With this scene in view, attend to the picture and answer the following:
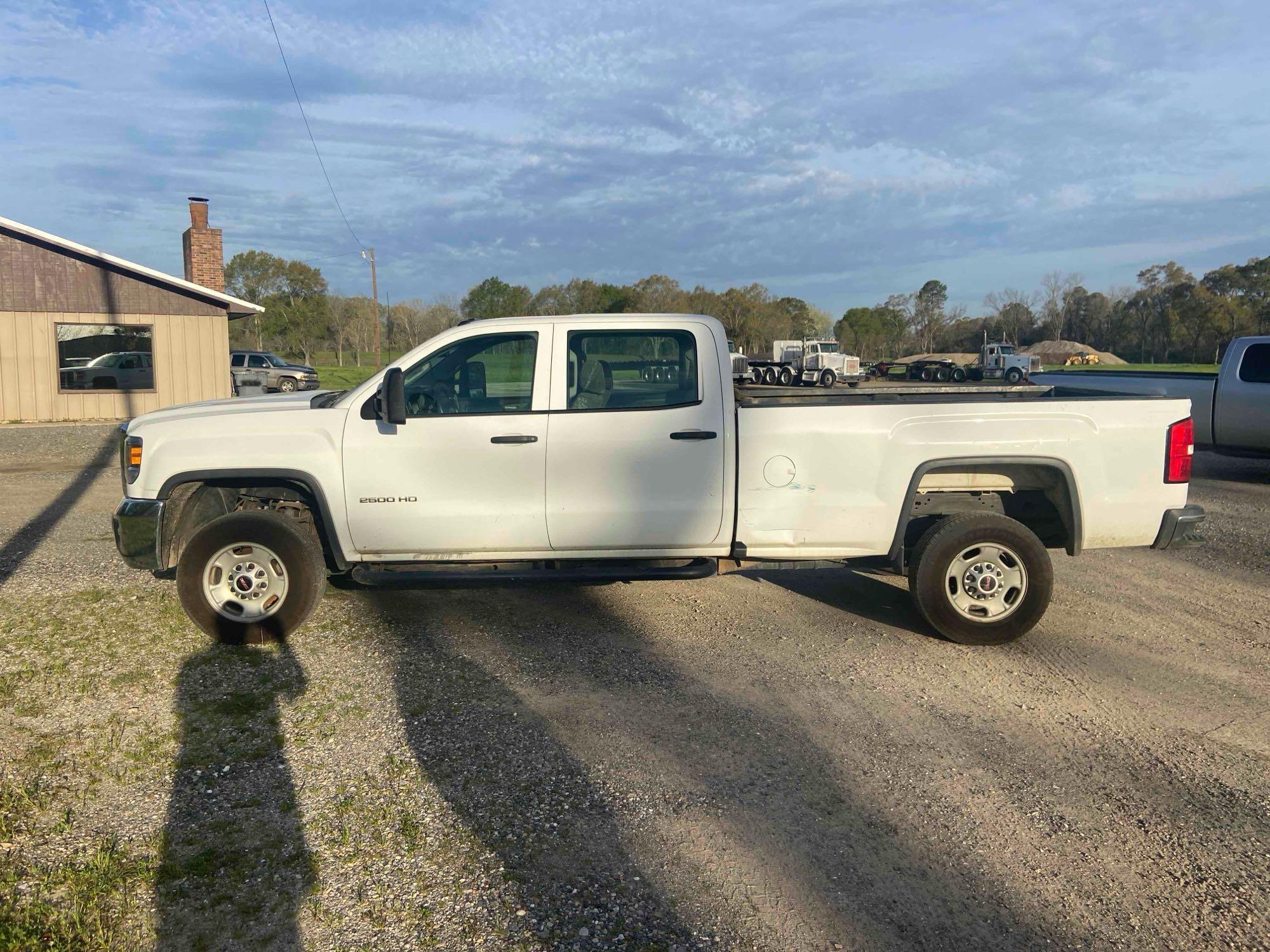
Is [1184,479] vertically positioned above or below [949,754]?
above

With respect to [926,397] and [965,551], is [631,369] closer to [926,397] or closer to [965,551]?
[926,397]

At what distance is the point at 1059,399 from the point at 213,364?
20.1 meters

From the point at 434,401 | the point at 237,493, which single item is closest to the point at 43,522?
the point at 237,493

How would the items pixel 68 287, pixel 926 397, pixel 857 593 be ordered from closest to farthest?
1. pixel 926 397
2. pixel 857 593
3. pixel 68 287

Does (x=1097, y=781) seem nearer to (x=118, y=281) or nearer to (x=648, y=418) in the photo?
(x=648, y=418)

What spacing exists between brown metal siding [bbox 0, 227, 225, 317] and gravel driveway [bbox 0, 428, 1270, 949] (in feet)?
52.4

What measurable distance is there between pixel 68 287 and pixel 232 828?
798 inches

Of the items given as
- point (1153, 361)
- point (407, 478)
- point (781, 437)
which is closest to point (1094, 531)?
point (781, 437)

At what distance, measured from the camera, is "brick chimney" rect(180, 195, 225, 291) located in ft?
81.4

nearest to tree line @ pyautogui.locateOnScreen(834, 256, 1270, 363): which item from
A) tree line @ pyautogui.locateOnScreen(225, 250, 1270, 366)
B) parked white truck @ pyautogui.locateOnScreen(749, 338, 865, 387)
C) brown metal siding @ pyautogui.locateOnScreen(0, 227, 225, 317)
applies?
tree line @ pyautogui.locateOnScreen(225, 250, 1270, 366)

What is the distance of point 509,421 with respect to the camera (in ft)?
18.6

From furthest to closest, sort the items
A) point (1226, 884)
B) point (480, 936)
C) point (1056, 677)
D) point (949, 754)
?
point (1056, 677) < point (949, 754) < point (1226, 884) < point (480, 936)

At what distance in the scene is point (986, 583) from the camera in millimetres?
5742

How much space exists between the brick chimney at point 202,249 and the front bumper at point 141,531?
69.5ft
